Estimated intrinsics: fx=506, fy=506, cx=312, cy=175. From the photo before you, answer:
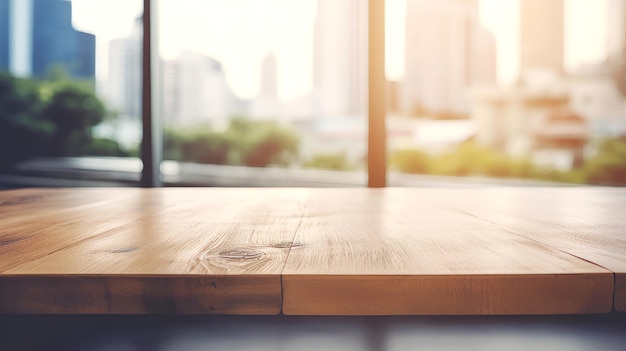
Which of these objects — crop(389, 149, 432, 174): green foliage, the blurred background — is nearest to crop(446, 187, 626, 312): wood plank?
the blurred background

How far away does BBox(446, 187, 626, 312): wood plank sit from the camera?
0.53 m

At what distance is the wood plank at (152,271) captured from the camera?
17.7 inches

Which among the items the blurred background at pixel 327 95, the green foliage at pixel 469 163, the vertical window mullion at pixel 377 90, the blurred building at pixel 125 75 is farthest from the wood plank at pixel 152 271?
the green foliage at pixel 469 163

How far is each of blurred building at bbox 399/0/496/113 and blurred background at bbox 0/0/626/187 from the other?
0.03 feet

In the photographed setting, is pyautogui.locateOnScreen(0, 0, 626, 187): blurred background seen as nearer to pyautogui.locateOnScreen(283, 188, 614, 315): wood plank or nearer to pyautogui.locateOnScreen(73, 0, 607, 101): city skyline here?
pyautogui.locateOnScreen(73, 0, 607, 101): city skyline

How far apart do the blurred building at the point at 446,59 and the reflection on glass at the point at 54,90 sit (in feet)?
6.60

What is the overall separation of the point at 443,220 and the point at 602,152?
11.2ft

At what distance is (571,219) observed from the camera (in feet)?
2.68

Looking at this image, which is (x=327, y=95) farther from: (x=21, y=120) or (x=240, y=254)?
(x=240, y=254)

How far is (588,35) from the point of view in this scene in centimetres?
346

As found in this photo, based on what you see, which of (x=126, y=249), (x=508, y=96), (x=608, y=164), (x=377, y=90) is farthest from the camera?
(x=508, y=96)

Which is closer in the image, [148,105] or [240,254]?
[240,254]

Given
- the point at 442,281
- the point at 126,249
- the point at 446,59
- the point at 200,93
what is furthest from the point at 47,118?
the point at 442,281

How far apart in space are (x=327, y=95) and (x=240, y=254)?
11.1 ft
